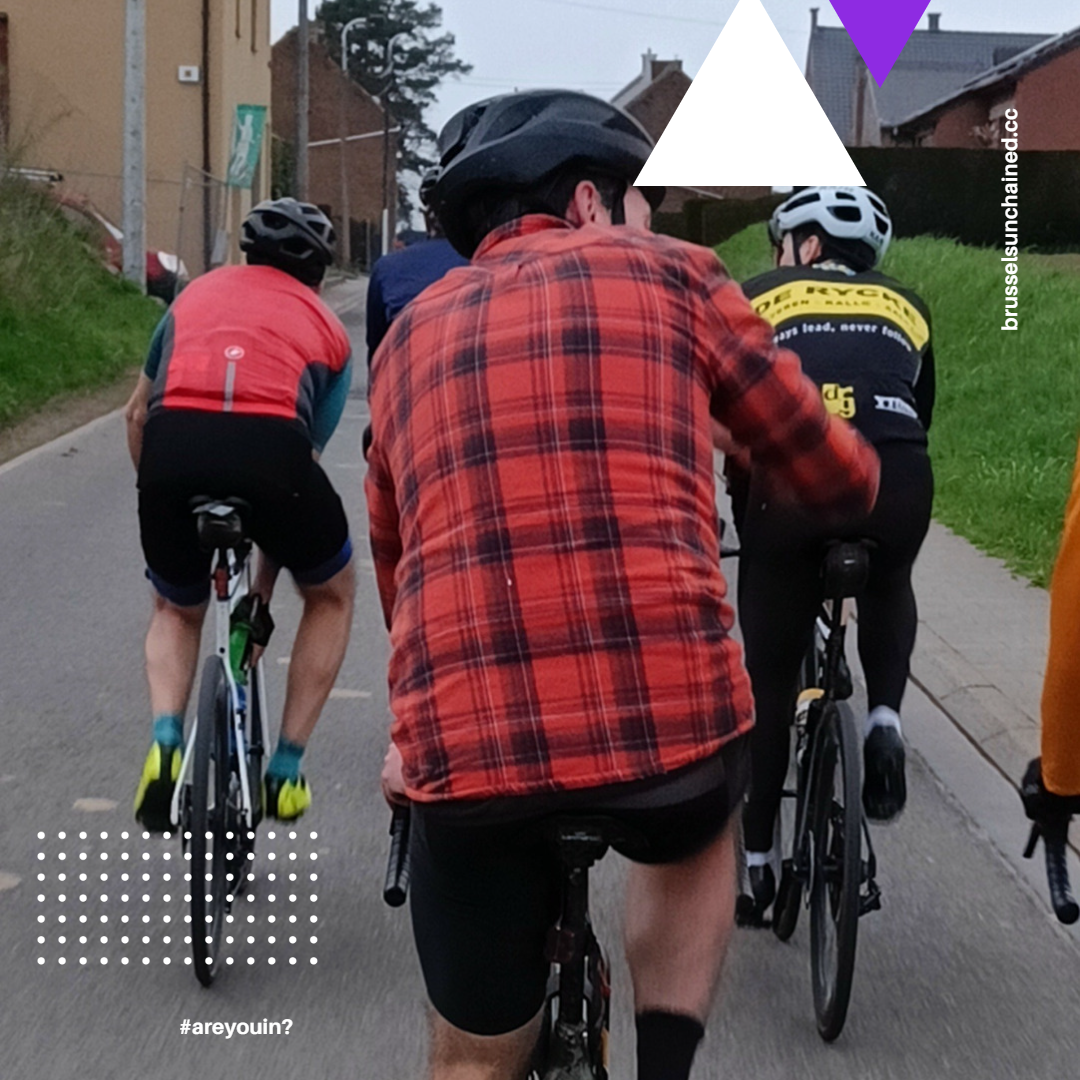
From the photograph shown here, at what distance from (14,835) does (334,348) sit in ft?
6.00

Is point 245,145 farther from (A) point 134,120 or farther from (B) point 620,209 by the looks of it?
(B) point 620,209

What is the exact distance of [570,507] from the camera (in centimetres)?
227

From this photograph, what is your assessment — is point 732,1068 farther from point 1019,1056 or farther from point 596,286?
point 596,286

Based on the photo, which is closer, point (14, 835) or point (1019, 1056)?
point (1019, 1056)

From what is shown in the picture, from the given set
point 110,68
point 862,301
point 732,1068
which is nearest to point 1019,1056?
point 732,1068

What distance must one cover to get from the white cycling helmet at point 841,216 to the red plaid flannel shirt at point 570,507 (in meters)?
1.95

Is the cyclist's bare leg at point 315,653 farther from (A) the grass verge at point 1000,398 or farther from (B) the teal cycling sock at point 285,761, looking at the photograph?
(A) the grass verge at point 1000,398

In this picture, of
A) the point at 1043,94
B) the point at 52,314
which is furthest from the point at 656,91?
the point at 52,314

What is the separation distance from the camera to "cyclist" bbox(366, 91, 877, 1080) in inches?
88.5

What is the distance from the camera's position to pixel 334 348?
15.0 ft

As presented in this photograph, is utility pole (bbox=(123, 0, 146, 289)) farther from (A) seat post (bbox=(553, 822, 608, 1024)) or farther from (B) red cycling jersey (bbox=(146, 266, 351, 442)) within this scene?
(A) seat post (bbox=(553, 822, 608, 1024))

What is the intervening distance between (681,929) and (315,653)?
8.02 feet

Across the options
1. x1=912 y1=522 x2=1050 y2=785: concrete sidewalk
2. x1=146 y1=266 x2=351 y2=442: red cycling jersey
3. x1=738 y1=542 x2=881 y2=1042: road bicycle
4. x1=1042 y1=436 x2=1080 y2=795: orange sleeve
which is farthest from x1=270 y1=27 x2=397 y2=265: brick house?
x1=1042 y1=436 x2=1080 y2=795: orange sleeve

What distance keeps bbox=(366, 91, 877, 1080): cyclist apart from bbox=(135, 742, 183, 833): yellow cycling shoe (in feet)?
6.15
